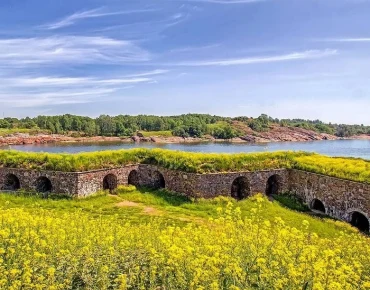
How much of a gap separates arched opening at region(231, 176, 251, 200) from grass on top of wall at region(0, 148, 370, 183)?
828 millimetres

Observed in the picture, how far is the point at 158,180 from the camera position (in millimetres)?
20016

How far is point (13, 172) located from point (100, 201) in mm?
4582

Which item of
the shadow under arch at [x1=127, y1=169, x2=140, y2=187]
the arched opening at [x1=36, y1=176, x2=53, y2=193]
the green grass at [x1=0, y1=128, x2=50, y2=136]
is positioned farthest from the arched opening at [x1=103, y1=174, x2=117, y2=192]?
the green grass at [x1=0, y1=128, x2=50, y2=136]

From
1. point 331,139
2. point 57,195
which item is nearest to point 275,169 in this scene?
point 57,195

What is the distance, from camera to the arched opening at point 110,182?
19.5 metres

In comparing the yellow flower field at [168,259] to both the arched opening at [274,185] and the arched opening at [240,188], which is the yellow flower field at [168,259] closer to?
the arched opening at [240,188]

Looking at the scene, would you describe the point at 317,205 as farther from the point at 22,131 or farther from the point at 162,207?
the point at 22,131

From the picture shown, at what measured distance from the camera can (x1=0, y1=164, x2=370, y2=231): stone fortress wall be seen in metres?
16.5

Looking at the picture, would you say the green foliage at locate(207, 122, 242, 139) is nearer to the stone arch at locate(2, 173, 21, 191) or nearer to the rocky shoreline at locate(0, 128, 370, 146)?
the rocky shoreline at locate(0, 128, 370, 146)

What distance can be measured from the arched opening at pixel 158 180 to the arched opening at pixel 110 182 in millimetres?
1948

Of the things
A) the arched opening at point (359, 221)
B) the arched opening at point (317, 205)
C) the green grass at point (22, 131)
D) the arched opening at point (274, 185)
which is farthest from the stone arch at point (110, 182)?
the green grass at point (22, 131)

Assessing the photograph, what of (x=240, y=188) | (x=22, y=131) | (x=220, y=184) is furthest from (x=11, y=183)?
(x=22, y=131)

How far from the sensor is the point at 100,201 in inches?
675

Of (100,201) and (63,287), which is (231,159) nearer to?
(100,201)
